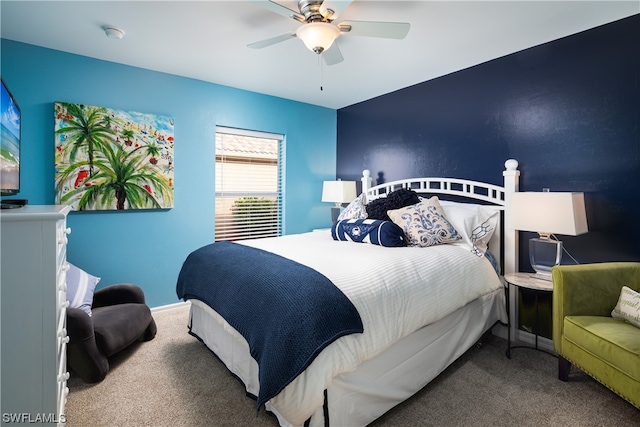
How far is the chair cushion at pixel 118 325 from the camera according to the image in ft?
6.99

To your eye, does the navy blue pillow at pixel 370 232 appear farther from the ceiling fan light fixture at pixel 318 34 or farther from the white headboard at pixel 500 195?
the ceiling fan light fixture at pixel 318 34

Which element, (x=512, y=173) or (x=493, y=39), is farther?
(x=512, y=173)

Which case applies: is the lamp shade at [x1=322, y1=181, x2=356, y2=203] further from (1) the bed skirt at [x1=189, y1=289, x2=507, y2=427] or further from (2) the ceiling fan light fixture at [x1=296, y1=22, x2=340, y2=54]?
(2) the ceiling fan light fixture at [x1=296, y1=22, x2=340, y2=54]

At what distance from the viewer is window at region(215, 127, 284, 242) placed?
12.3 feet

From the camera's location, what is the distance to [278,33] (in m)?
2.50

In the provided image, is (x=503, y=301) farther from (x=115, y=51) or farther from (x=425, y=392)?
(x=115, y=51)

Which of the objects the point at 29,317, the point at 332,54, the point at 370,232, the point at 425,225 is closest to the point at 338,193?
the point at 370,232

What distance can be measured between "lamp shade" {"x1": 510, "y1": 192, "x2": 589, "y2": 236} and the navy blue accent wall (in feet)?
0.94

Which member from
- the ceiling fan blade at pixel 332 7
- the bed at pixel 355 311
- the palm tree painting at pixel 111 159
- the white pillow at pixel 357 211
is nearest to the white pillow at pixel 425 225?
the bed at pixel 355 311

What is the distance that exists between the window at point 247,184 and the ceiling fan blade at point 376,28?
217 cm

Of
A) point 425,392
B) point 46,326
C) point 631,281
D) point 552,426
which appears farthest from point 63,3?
point 631,281

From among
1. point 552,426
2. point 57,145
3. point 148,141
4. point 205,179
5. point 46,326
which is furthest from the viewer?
point 205,179

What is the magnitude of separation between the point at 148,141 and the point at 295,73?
1.62 metres

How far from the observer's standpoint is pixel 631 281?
6.68 ft
